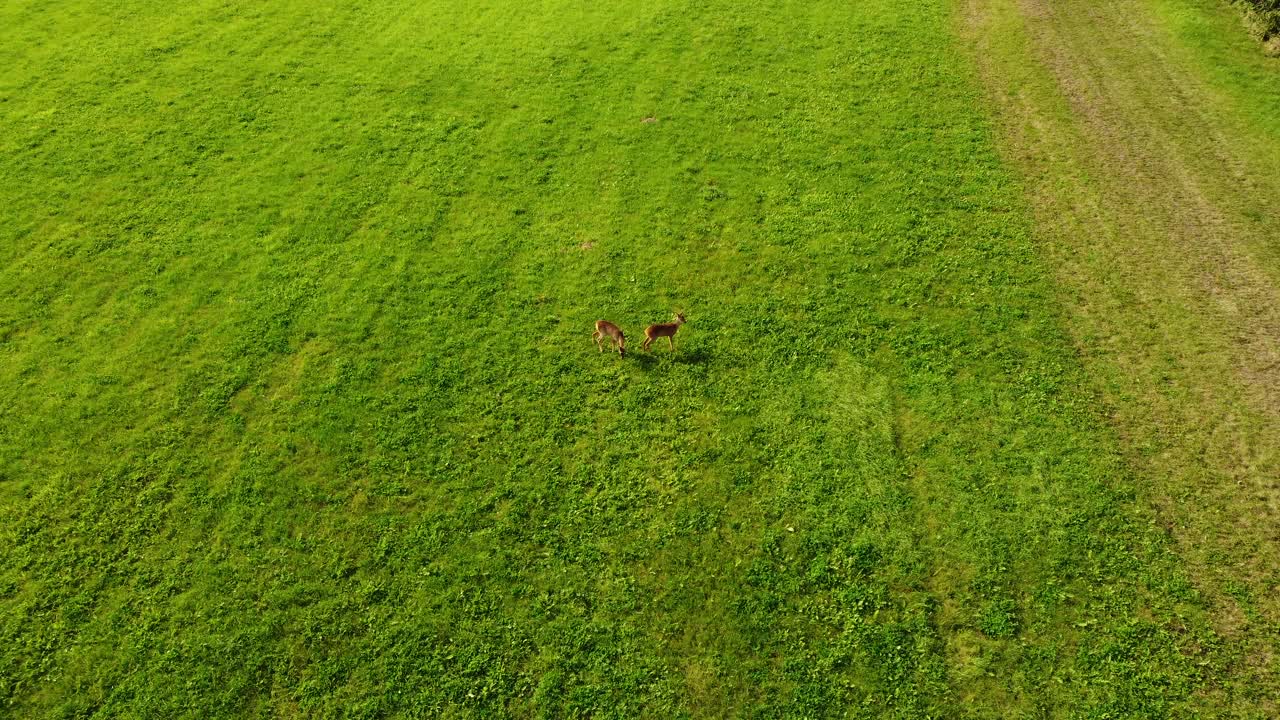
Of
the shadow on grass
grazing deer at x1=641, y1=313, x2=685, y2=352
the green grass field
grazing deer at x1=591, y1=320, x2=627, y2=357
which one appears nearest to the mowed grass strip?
the green grass field

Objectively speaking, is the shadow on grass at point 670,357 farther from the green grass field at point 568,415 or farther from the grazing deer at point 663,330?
the grazing deer at point 663,330

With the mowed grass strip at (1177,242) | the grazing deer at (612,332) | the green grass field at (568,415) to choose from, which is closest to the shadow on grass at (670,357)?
the green grass field at (568,415)

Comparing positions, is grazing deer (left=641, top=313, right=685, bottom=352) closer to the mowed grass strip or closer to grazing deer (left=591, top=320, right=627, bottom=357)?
grazing deer (left=591, top=320, right=627, bottom=357)

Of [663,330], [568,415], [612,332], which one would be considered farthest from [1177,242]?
[568,415]

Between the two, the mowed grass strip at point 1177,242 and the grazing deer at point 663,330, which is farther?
the grazing deer at point 663,330

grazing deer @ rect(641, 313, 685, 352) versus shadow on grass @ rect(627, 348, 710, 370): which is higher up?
grazing deer @ rect(641, 313, 685, 352)

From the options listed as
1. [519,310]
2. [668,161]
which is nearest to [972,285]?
[668,161]

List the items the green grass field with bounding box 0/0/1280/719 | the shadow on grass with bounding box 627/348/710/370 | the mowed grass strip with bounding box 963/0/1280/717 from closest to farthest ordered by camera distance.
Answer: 1. the green grass field with bounding box 0/0/1280/719
2. the mowed grass strip with bounding box 963/0/1280/717
3. the shadow on grass with bounding box 627/348/710/370

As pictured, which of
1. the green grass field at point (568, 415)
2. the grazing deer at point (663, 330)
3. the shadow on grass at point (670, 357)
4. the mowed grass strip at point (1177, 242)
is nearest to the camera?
the green grass field at point (568, 415)

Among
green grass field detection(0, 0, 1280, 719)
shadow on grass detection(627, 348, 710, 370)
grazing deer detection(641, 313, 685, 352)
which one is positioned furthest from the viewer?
shadow on grass detection(627, 348, 710, 370)
